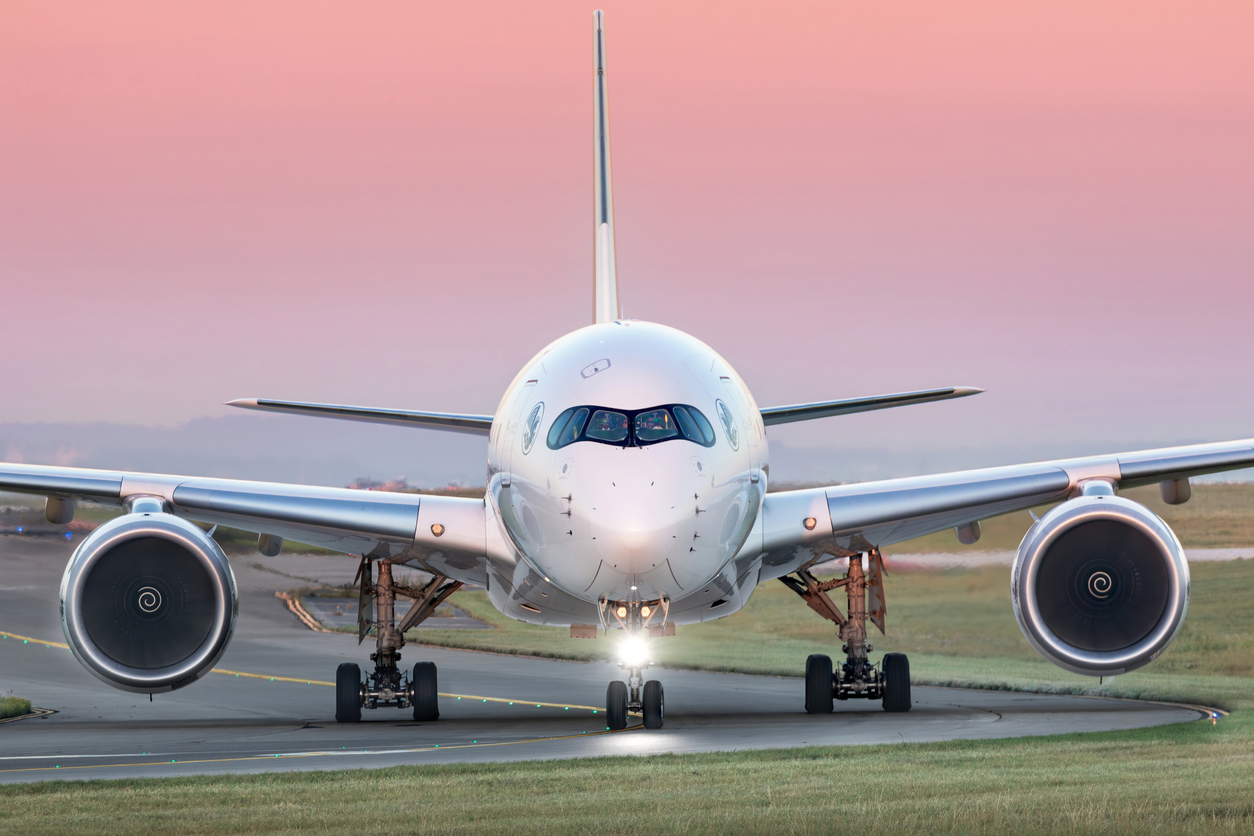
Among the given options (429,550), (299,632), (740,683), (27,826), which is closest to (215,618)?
(429,550)

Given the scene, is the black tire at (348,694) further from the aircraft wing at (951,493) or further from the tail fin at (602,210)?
the tail fin at (602,210)

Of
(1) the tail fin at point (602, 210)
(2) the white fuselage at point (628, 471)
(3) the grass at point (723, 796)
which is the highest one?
(1) the tail fin at point (602, 210)

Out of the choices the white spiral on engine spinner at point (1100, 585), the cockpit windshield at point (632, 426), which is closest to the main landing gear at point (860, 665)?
the white spiral on engine spinner at point (1100, 585)

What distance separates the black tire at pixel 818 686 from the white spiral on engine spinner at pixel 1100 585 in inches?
171

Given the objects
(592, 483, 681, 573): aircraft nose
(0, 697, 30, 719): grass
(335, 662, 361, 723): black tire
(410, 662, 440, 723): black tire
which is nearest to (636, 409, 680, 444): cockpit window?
(592, 483, 681, 573): aircraft nose

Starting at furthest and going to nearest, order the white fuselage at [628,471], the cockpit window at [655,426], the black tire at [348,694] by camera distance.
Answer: the black tire at [348,694] → the cockpit window at [655,426] → the white fuselage at [628,471]

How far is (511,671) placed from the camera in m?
28.1

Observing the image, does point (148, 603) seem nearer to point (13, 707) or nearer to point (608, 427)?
point (13, 707)

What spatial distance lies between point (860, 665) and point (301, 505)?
303 inches

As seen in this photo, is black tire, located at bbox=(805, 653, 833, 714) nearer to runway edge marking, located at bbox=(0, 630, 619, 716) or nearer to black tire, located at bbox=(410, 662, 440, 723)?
runway edge marking, located at bbox=(0, 630, 619, 716)

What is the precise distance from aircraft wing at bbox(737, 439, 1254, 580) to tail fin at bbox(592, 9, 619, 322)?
231 inches

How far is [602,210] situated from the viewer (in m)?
24.3

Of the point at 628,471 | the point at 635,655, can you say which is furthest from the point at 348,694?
the point at 628,471

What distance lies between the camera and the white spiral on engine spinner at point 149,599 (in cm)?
1587
